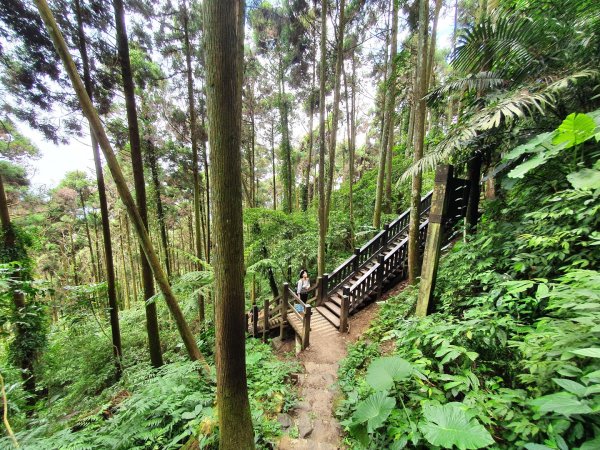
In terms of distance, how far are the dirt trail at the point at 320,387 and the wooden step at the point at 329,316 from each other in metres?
0.11

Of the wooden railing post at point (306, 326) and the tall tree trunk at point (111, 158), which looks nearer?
the tall tree trunk at point (111, 158)

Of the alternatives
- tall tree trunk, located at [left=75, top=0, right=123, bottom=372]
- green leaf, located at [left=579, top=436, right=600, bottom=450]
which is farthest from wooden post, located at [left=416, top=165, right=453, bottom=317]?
tall tree trunk, located at [left=75, top=0, right=123, bottom=372]

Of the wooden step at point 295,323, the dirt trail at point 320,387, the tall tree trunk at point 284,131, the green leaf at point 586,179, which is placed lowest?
the dirt trail at point 320,387

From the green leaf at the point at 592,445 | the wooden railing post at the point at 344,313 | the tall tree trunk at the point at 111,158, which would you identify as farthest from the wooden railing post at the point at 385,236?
the green leaf at the point at 592,445

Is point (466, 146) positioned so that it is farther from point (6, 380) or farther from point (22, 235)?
point (22, 235)

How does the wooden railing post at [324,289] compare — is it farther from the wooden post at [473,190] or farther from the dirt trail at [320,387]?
the wooden post at [473,190]

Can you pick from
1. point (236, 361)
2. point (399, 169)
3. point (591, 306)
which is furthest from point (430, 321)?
point (399, 169)

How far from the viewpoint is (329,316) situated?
6215 millimetres

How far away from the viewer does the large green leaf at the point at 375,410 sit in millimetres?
1692

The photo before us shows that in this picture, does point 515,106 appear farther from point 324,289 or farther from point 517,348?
point 324,289

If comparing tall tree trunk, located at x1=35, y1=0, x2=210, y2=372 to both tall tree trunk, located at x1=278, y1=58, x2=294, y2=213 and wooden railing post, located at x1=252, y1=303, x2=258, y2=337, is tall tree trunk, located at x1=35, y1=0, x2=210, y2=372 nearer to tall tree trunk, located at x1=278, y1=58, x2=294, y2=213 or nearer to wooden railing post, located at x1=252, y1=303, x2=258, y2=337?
wooden railing post, located at x1=252, y1=303, x2=258, y2=337

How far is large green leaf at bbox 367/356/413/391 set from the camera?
184cm

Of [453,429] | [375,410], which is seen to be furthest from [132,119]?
[453,429]

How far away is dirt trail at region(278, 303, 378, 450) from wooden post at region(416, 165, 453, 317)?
1.93 metres
